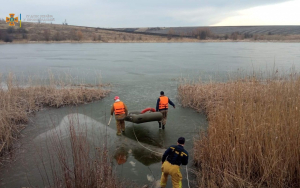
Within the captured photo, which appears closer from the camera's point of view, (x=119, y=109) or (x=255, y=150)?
(x=255, y=150)

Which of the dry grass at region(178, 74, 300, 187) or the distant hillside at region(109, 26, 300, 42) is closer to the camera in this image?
the dry grass at region(178, 74, 300, 187)

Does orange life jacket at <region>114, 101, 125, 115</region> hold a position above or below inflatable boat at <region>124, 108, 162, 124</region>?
above

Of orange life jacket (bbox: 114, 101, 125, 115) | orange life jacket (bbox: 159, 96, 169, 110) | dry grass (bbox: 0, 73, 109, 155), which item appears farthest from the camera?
dry grass (bbox: 0, 73, 109, 155)

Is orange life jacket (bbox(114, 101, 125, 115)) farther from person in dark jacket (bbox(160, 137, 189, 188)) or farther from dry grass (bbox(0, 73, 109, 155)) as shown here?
dry grass (bbox(0, 73, 109, 155))

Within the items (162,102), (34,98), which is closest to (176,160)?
(162,102)

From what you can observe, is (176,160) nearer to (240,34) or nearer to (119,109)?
(119,109)

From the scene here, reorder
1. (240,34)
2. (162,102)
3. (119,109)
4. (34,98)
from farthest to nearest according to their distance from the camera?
(240,34)
(34,98)
(162,102)
(119,109)

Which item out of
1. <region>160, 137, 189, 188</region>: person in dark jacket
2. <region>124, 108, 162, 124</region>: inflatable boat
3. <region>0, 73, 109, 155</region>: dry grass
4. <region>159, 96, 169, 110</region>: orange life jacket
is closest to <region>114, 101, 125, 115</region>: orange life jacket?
<region>124, 108, 162, 124</region>: inflatable boat

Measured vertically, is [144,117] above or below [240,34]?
below

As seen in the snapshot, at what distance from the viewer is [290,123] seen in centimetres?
421

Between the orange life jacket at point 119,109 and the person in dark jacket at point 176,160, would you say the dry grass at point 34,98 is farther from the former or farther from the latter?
the person in dark jacket at point 176,160

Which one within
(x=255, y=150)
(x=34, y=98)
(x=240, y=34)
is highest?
(x=240, y=34)

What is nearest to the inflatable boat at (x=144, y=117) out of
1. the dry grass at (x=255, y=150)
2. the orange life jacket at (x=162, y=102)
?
the orange life jacket at (x=162, y=102)

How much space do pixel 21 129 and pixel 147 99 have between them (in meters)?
5.85
